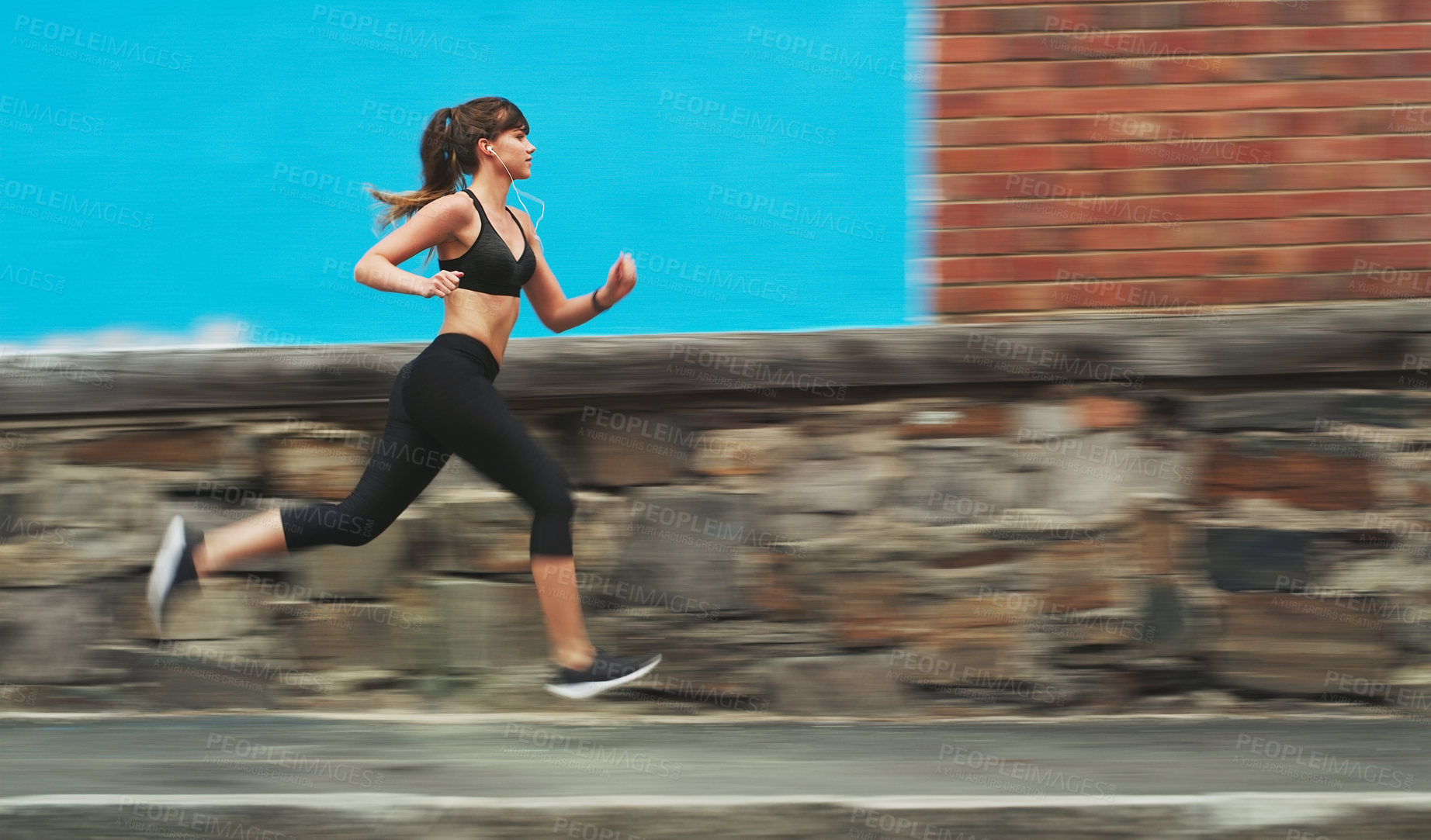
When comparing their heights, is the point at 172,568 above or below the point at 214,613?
above

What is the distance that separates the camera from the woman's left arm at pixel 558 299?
3.40 metres

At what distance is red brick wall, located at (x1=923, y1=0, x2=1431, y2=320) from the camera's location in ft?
12.1

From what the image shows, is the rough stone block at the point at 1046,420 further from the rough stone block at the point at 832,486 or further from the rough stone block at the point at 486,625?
the rough stone block at the point at 486,625

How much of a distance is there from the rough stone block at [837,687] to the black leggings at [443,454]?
83 centimetres

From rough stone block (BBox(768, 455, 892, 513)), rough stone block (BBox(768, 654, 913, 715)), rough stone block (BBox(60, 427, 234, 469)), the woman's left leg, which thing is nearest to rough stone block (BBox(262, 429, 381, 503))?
rough stone block (BBox(60, 427, 234, 469))

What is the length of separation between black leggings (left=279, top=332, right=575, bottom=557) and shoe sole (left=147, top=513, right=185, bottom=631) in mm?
300

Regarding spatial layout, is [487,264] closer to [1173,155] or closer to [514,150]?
[514,150]

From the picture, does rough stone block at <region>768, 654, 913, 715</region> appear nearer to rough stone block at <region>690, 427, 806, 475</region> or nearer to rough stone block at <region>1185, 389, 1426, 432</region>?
rough stone block at <region>690, 427, 806, 475</region>

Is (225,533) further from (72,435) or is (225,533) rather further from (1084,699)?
(1084,699)

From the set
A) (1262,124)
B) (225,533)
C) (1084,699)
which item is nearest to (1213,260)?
(1262,124)

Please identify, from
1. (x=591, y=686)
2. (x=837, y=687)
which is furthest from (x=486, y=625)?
(x=837, y=687)

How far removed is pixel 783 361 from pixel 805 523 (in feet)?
1.63

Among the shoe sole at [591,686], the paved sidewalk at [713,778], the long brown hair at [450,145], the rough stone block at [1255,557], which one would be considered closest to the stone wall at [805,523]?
the rough stone block at [1255,557]

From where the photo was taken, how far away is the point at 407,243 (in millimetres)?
3182
